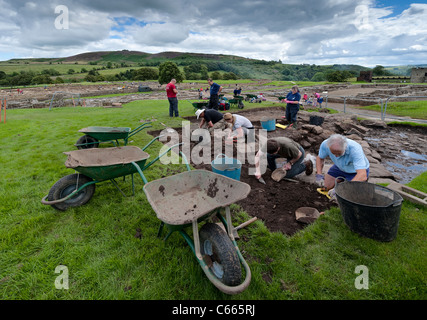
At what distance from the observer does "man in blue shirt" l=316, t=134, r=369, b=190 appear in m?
3.36

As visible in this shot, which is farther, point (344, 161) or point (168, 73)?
point (168, 73)

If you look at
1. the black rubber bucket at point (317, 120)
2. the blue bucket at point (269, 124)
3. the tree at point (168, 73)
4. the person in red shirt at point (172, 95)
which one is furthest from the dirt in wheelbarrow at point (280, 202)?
the tree at point (168, 73)

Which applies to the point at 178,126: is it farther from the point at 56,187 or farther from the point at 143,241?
the point at 143,241

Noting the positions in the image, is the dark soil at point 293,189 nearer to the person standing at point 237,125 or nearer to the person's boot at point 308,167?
the person's boot at point 308,167

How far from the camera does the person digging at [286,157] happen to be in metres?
4.58

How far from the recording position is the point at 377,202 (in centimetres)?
308

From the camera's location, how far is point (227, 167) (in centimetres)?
427

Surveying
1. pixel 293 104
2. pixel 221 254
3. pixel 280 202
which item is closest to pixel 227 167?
pixel 280 202

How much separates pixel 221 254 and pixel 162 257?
0.95m

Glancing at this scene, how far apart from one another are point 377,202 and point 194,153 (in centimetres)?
464

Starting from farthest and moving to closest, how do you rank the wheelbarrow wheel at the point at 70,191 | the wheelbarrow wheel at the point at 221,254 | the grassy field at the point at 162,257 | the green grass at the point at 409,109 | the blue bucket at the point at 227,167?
the green grass at the point at 409,109 < the blue bucket at the point at 227,167 < the wheelbarrow wheel at the point at 70,191 < the grassy field at the point at 162,257 < the wheelbarrow wheel at the point at 221,254

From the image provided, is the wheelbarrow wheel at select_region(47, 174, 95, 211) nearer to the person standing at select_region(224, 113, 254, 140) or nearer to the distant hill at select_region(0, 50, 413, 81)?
the person standing at select_region(224, 113, 254, 140)

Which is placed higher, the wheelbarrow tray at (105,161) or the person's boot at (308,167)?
the wheelbarrow tray at (105,161)

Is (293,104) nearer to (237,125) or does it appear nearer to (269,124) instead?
(269,124)
